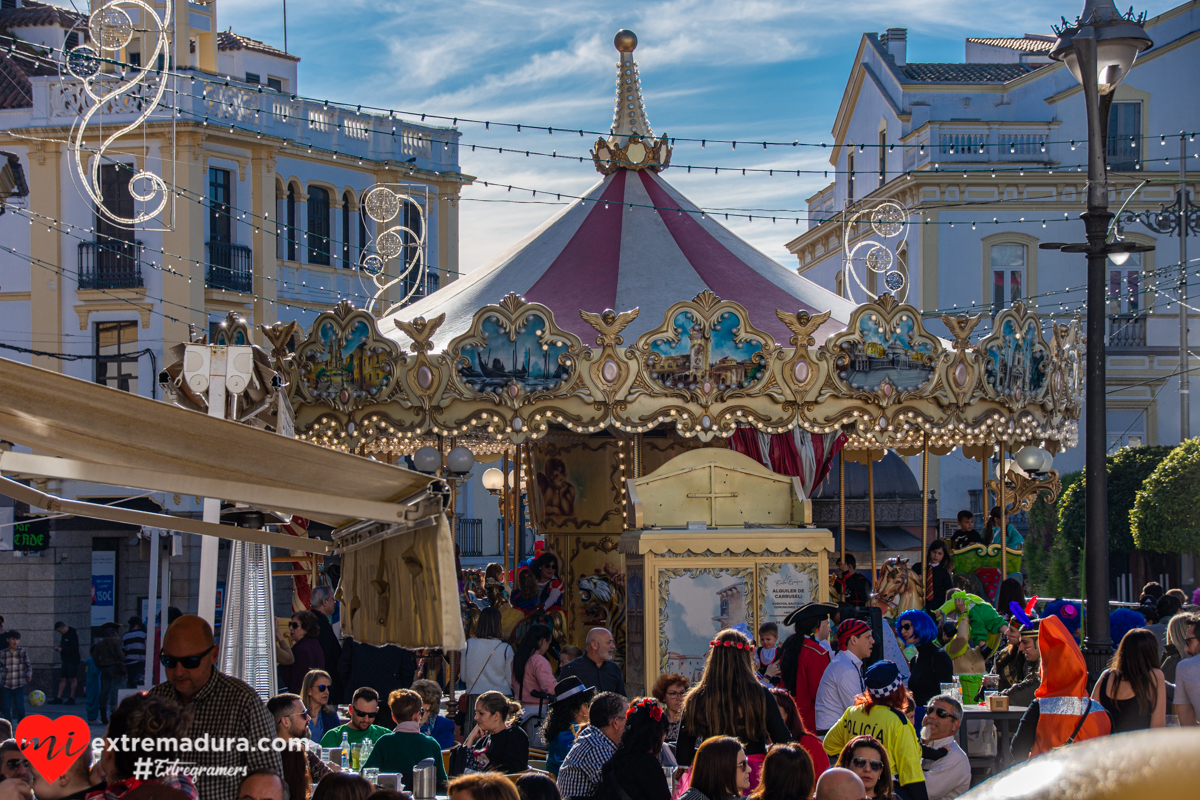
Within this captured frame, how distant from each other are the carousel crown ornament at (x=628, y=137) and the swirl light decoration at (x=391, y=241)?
2681 mm

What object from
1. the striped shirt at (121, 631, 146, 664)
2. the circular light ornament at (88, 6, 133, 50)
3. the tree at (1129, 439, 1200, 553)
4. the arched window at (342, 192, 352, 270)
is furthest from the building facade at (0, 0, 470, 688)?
the tree at (1129, 439, 1200, 553)

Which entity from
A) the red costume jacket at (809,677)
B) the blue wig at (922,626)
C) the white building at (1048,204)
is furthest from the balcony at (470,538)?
the red costume jacket at (809,677)

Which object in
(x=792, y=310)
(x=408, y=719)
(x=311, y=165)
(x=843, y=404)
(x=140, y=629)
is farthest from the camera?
(x=311, y=165)

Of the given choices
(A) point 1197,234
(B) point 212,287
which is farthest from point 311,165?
(A) point 1197,234

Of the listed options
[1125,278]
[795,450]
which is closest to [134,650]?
[795,450]

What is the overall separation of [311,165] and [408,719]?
73.2ft

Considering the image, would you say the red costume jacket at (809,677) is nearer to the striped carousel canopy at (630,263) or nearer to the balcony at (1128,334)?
the striped carousel canopy at (630,263)

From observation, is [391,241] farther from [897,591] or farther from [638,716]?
[638,716]

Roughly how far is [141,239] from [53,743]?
22.0 m

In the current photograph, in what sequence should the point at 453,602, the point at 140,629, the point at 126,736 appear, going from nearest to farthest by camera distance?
1. the point at 126,736
2. the point at 453,602
3. the point at 140,629

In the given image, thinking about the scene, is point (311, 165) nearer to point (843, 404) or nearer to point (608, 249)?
point (608, 249)

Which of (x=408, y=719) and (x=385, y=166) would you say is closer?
(x=408, y=719)

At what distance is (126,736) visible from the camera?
14.8 feet

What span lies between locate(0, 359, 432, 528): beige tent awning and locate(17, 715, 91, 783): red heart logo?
905mm
